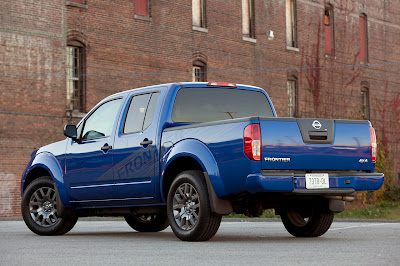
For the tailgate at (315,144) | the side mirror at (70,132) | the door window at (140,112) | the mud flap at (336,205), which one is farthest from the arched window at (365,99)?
the tailgate at (315,144)

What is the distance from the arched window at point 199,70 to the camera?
32438 millimetres

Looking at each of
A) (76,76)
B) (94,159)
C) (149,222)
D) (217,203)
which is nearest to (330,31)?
(76,76)

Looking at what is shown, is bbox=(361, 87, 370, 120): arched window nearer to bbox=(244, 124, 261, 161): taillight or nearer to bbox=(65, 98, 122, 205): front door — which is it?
bbox=(65, 98, 122, 205): front door

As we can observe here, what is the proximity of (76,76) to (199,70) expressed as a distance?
658 cm

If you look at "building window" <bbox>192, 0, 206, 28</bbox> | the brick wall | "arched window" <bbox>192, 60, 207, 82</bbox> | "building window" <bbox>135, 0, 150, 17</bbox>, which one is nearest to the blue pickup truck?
the brick wall

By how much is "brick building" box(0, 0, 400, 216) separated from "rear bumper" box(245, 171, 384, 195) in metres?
17.8

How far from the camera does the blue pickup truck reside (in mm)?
9188

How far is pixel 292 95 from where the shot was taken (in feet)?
123

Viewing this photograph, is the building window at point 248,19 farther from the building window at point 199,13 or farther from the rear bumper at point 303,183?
the rear bumper at point 303,183

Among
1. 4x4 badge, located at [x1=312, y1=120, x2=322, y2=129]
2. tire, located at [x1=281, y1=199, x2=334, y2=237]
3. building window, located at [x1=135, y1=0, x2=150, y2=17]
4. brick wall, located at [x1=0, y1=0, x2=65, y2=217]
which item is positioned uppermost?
building window, located at [x1=135, y1=0, x2=150, y2=17]

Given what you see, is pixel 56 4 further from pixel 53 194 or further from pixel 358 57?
pixel 358 57

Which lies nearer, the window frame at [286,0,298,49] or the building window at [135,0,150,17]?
the building window at [135,0,150,17]

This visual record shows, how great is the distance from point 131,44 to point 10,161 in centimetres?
661

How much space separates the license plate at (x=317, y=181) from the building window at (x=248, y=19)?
26161 mm
